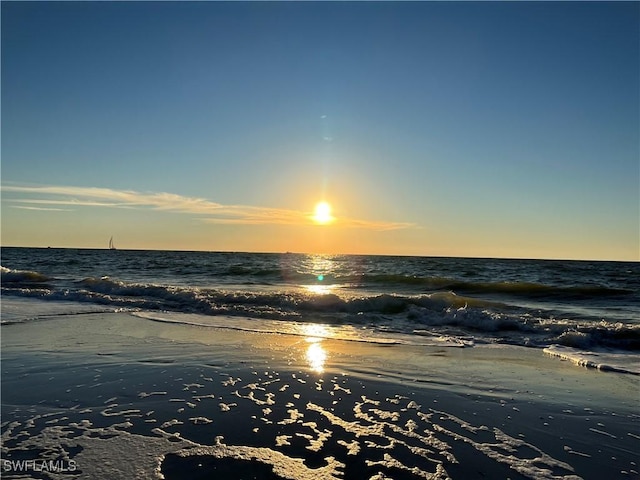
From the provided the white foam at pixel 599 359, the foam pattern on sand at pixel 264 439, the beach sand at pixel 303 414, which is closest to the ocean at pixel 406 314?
the white foam at pixel 599 359

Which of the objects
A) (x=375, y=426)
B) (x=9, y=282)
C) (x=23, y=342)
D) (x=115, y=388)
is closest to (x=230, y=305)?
(x=23, y=342)

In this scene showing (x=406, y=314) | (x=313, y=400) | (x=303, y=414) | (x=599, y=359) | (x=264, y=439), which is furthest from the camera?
(x=406, y=314)

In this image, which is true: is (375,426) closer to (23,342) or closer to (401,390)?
(401,390)

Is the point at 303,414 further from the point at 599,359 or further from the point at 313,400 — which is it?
the point at 599,359

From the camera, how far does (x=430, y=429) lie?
215 inches

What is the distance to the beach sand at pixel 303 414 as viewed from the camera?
4.43 m

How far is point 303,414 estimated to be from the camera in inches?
229

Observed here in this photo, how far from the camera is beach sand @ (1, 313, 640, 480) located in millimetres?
4430

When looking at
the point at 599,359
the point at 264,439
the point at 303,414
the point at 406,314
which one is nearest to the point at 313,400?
the point at 303,414

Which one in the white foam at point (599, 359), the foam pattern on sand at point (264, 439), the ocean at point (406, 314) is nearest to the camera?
the foam pattern on sand at point (264, 439)

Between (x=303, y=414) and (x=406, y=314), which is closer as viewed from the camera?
(x=303, y=414)

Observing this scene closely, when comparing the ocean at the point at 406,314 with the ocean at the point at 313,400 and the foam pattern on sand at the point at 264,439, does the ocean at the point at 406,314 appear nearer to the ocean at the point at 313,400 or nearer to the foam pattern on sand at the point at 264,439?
the ocean at the point at 313,400

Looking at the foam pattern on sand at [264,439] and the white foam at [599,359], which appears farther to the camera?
the white foam at [599,359]

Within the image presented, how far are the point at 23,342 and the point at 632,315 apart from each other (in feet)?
65.3
